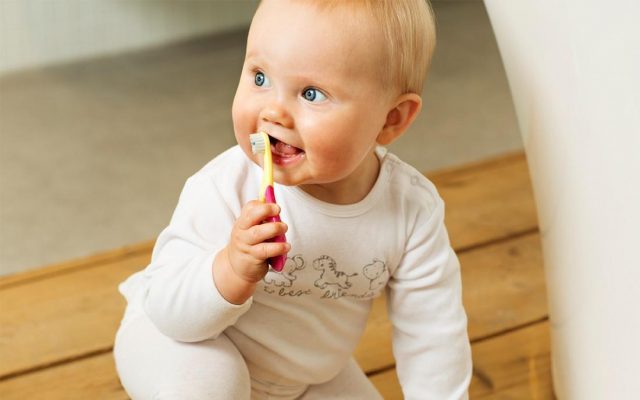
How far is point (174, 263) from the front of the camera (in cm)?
85

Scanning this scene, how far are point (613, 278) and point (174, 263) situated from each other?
1.19 feet

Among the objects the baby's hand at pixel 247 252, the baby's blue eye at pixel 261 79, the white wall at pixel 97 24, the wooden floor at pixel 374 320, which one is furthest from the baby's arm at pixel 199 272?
the white wall at pixel 97 24

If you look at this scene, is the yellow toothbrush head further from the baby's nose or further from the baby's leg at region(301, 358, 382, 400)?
the baby's leg at region(301, 358, 382, 400)

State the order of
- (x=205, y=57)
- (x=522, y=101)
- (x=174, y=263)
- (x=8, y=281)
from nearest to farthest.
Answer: (x=174, y=263) → (x=522, y=101) → (x=8, y=281) → (x=205, y=57)

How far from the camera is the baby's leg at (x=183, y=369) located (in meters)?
0.87

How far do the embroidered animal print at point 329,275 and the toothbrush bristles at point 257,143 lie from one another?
14 centimetres

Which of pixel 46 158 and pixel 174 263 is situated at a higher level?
pixel 174 263

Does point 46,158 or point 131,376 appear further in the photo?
point 46,158

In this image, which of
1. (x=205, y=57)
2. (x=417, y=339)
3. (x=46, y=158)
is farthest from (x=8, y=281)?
(x=205, y=57)

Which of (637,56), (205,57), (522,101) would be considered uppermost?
(637,56)

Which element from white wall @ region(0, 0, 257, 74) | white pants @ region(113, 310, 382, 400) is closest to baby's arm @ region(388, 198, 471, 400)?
white pants @ region(113, 310, 382, 400)

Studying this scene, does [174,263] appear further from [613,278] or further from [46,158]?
[46,158]

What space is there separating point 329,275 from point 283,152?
0.45ft

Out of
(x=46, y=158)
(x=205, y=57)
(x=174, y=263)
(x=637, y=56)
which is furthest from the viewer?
(x=205, y=57)
